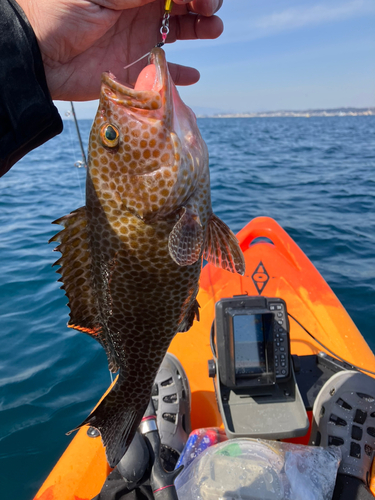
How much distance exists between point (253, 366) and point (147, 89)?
2.66 metres

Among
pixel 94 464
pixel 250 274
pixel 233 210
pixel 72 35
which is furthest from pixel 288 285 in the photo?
pixel 233 210

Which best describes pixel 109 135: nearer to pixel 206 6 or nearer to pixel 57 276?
pixel 206 6

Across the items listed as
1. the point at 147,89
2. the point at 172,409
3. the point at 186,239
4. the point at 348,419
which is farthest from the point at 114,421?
the point at 348,419

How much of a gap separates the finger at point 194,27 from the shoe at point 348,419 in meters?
3.02

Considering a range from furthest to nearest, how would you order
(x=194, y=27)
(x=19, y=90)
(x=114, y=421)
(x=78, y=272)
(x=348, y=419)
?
(x=348, y=419) < (x=194, y=27) < (x=114, y=421) < (x=78, y=272) < (x=19, y=90)

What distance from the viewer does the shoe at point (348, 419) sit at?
3047 mm

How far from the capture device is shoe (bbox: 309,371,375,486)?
305 centimetres

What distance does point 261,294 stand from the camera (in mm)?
5188

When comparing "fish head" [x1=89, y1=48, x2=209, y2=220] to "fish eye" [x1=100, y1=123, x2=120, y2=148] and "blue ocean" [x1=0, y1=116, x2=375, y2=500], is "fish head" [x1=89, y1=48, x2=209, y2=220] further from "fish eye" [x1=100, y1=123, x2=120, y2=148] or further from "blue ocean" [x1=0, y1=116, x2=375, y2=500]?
"blue ocean" [x1=0, y1=116, x2=375, y2=500]

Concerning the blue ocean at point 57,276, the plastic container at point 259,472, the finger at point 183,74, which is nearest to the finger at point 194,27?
the finger at point 183,74

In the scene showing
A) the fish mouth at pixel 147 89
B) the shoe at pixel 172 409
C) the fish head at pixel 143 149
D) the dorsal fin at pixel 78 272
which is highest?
the fish mouth at pixel 147 89

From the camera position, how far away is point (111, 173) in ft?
6.23

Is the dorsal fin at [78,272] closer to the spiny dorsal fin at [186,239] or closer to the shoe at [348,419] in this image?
the spiny dorsal fin at [186,239]

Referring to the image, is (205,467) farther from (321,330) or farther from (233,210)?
(233,210)
